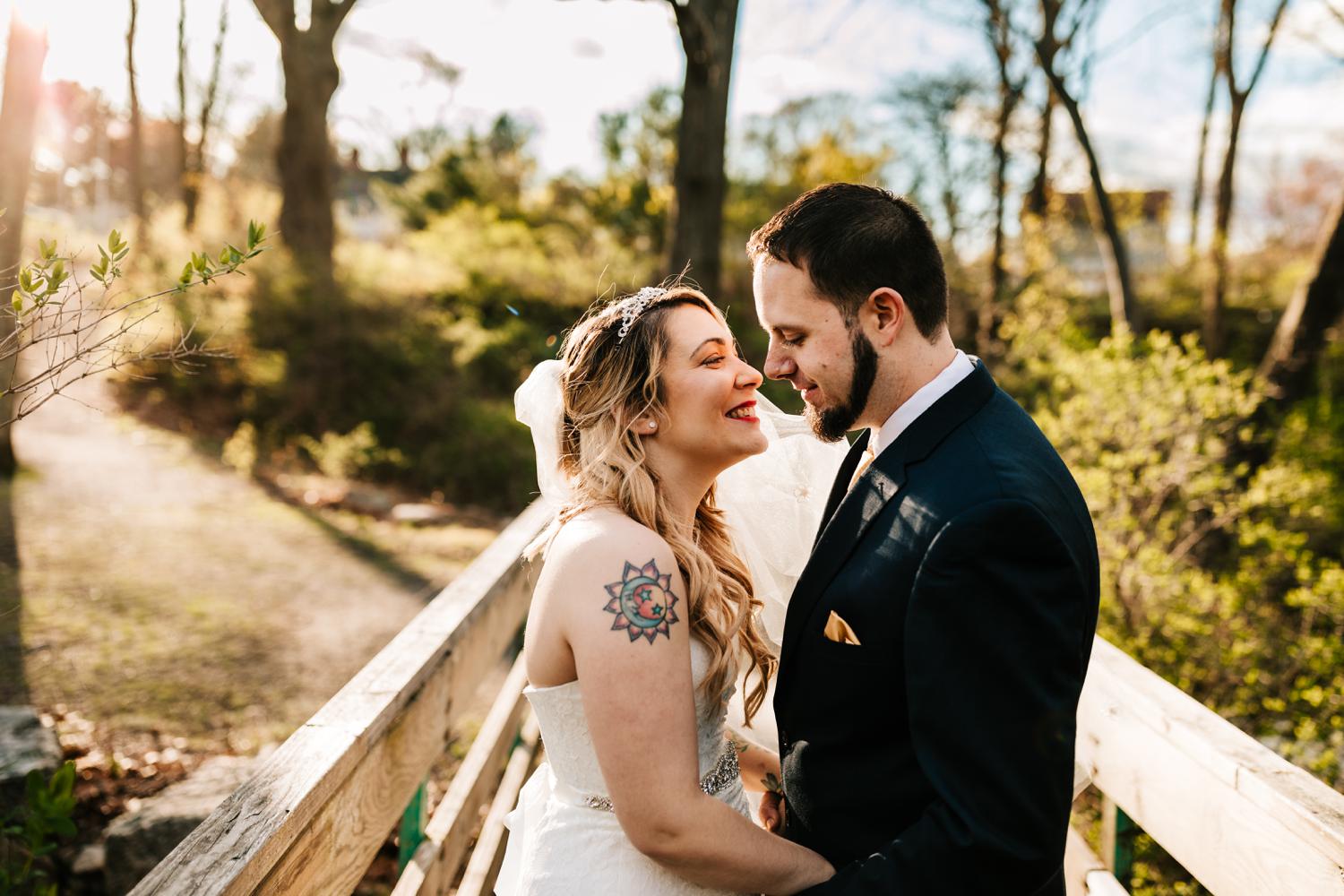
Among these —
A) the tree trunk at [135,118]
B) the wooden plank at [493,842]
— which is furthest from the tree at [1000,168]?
the tree trunk at [135,118]

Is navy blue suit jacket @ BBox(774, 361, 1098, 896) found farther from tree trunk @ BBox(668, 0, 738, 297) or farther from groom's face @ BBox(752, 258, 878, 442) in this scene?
tree trunk @ BBox(668, 0, 738, 297)

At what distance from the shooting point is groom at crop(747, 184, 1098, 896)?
4.90ft

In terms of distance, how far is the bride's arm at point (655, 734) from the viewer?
5.60 feet

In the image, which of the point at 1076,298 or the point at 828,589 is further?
the point at 1076,298

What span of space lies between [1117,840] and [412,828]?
184 centimetres

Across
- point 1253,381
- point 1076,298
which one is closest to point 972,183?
point 1076,298

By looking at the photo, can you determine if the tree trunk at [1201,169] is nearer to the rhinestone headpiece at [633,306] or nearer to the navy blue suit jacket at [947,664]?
the rhinestone headpiece at [633,306]

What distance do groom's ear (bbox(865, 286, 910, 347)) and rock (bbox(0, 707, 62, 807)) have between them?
3.04 metres

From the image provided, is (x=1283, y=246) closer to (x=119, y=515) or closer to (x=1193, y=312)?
(x=1193, y=312)

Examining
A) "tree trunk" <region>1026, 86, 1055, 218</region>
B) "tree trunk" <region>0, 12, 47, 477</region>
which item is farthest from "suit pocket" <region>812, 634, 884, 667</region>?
"tree trunk" <region>1026, 86, 1055, 218</region>

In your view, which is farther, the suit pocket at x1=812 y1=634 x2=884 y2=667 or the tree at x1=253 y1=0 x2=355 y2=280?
the tree at x1=253 y1=0 x2=355 y2=280

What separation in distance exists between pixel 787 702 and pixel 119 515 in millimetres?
8305

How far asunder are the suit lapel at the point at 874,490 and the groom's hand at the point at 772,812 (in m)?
0.47

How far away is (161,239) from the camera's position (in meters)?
15.9
